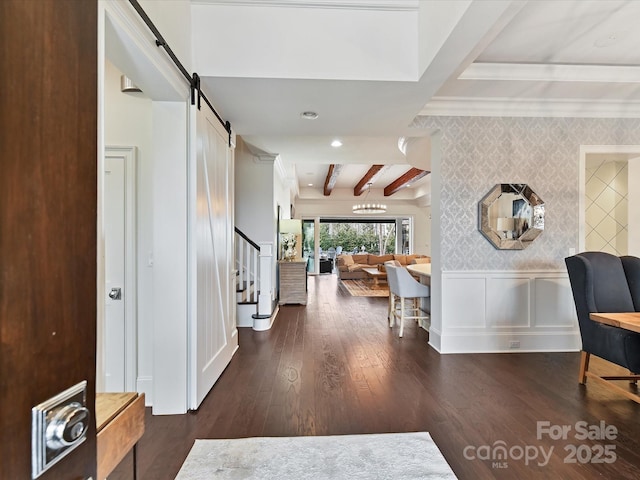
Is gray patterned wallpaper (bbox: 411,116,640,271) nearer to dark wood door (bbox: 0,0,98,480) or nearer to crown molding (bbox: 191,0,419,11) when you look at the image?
crown molding (bbox: 191,0,419,11)

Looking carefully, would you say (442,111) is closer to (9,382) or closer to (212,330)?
(212,330)

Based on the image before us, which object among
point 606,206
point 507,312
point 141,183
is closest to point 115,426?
point 141,183

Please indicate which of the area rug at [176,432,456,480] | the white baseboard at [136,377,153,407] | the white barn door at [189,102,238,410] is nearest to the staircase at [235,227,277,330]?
the white barn door at [189,102,238,410]

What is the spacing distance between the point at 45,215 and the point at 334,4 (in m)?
2.74

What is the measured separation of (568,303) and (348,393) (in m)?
2.93

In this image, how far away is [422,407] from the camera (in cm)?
243

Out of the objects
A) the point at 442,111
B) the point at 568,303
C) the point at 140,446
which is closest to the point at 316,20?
the point at 442,111

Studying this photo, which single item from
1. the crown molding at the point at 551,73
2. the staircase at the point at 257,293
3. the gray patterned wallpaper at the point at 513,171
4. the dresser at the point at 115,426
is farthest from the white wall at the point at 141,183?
the crown molding at the point at 551,73

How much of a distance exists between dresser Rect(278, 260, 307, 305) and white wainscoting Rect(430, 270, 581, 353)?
10.5 ft

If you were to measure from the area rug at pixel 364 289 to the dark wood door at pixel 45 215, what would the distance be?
291 inches

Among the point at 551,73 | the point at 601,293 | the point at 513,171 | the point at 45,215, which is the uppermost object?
the point at 551,73

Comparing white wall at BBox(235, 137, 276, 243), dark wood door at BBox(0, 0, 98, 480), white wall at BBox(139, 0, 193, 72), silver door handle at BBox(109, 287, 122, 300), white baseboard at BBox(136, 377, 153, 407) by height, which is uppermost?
white wall at BBox(139, 0, 193, 72)

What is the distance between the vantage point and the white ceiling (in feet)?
7.50

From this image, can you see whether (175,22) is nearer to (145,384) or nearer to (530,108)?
(145,384)
